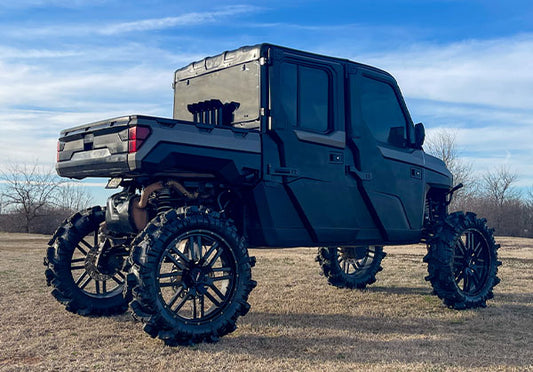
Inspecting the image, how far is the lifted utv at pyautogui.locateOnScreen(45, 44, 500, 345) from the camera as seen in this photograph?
16.8 ft

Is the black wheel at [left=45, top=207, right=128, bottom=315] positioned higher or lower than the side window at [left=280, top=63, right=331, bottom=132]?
lower

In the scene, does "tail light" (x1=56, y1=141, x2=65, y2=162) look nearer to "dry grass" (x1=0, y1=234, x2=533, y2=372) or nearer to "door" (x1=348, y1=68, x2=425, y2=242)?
"dry grass" (x1=0, y1=234, x2=533, y2=372)

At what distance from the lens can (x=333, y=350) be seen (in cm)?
502

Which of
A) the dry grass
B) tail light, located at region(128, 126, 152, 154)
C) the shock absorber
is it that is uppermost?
tail light, located at region(128, 126, 152, 154)

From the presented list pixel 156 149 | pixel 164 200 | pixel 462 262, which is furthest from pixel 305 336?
pixel 462 262

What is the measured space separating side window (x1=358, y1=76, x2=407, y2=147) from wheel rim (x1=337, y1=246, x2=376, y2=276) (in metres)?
2.04

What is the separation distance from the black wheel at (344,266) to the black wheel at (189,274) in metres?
3.57

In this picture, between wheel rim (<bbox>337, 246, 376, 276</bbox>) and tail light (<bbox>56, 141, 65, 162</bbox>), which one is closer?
tail light (<bbox>56, 141, 65, 162</bbox>)

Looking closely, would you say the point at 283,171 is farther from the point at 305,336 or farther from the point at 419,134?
the point at 419,134

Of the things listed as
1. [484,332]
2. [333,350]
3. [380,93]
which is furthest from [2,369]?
[380,93]

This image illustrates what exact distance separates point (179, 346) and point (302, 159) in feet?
7.57

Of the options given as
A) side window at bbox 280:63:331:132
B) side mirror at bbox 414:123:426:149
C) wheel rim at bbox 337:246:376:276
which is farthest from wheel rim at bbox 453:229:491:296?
side window at bbox 280:63:331:132

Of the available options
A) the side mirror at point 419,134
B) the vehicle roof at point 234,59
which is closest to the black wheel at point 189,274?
the vehicle roof at point 234,59

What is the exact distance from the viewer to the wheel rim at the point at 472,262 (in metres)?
7.48
